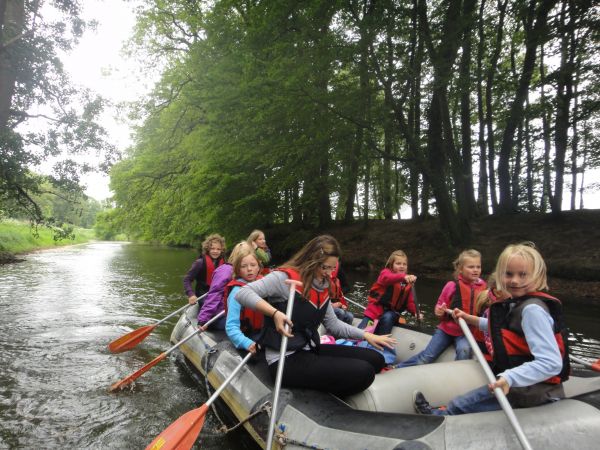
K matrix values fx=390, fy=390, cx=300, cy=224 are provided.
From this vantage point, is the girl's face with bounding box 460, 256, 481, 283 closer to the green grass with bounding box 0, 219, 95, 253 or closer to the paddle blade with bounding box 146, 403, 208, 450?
the paddle blade with bounding box 146, 403, 208, 450

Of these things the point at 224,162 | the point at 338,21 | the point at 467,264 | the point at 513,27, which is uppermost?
the point at 513,27

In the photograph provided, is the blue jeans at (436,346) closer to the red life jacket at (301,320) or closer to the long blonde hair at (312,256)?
the red life jacket at (301,320)

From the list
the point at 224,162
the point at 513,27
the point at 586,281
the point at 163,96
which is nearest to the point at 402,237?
the point at 586,281

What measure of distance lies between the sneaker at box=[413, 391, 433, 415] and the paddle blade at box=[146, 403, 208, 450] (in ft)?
5.17

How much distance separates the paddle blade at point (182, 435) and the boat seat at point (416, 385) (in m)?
1.14

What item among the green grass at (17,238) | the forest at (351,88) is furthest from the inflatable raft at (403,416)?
the green grass at (17,238)

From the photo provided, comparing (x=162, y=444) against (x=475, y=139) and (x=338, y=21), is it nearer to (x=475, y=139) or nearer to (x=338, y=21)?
(x=338, y=21)

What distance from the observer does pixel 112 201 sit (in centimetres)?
1609

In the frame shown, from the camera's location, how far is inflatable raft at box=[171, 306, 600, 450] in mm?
2051

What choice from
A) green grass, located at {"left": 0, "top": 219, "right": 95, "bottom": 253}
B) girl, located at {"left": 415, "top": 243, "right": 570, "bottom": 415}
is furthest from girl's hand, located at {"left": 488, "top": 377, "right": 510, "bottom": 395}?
green grass, located at {"left": 0, "top": 219, "right": 95, "bottom": 253}

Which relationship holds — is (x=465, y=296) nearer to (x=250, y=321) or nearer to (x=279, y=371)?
(x=250, y=321)

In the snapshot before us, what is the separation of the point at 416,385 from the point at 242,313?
1.55 metres

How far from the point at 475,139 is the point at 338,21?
11.1 meters

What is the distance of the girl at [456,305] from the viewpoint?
3873mm
